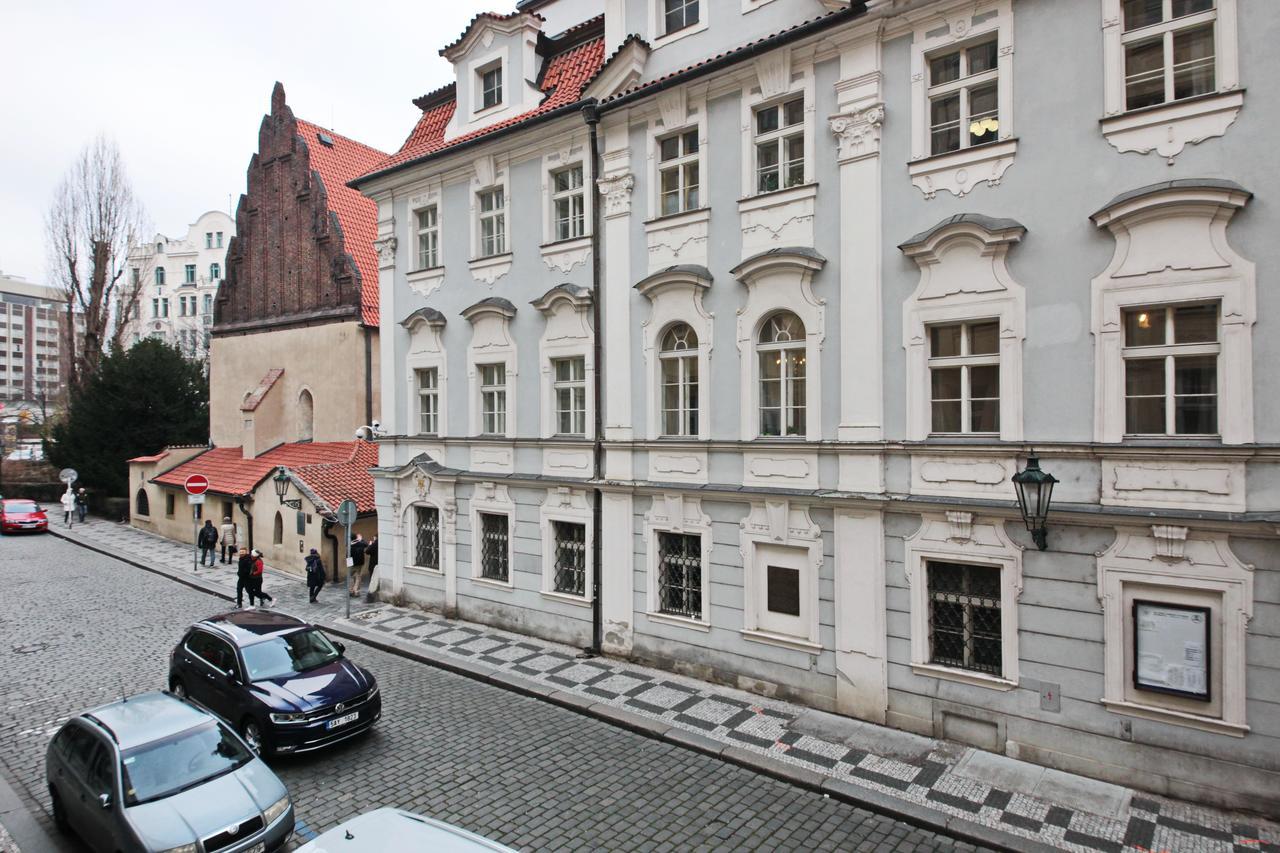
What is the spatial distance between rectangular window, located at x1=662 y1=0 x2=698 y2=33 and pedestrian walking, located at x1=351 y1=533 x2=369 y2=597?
14.0 meters

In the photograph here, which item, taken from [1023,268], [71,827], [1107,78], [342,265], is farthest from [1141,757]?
[342,265]

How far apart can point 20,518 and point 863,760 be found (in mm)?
37101

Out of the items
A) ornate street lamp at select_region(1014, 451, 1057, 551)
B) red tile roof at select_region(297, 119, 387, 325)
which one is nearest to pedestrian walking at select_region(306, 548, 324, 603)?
red tile roof at select_region(297, 119, 387, 325)

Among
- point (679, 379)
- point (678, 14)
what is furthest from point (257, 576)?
point (678, 14)

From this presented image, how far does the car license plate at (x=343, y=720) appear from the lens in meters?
9.81

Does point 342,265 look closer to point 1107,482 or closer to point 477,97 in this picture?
point 477,97

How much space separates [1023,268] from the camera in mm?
9430

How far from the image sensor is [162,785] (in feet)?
24.1

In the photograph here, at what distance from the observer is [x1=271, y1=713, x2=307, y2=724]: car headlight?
376 inches

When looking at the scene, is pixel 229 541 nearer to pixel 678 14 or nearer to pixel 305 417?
pixel 305 417

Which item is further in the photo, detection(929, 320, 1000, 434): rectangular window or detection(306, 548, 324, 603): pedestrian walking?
detection(306, 548, 324, 603): pedestrian walking

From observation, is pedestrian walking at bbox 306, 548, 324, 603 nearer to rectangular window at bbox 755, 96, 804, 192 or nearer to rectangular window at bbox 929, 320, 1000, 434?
rectangular window at bbox 755, 96, 804, 192

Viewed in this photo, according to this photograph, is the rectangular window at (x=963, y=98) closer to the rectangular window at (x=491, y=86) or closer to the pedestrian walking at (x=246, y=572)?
the rectangular window at (x=491, y=86)

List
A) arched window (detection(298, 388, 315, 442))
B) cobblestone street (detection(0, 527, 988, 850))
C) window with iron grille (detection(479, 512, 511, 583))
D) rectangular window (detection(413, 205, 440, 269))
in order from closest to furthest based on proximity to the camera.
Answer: cobblestone street (detection(0, 527, 988, 850)), window with iron grille (detection(479, 512, 511, 583)), rectangular window (detection(413, 205, 440, 269)), arched window (detection(298, 388, 315, 442))
